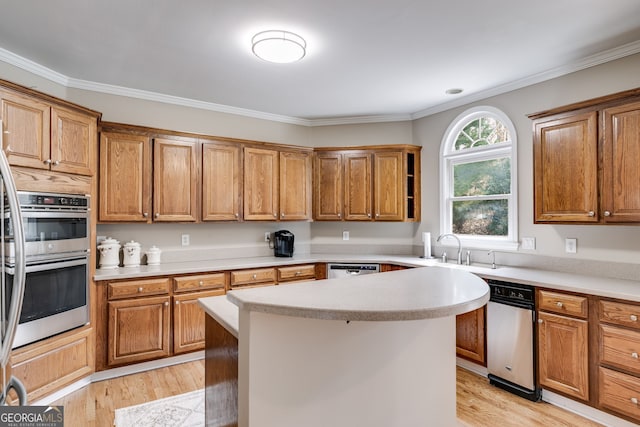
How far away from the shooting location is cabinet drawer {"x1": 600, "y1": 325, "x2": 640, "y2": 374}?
7.34 ft

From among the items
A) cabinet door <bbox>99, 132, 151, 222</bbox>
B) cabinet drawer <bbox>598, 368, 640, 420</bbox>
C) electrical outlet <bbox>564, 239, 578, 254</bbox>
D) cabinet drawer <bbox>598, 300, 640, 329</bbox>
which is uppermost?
cabinet door <bbox>99, 132, 151, 222</bbox>

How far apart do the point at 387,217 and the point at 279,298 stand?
9.87 feet

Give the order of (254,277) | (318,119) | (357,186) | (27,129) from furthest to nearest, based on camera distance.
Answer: (318,119) < (357,186) < (254,277) < (27,129)

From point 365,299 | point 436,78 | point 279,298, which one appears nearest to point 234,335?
point 279,298

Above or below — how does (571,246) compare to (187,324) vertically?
above

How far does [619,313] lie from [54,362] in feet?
13.0

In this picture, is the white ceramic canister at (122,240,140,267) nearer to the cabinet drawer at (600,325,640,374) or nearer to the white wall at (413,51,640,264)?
the white wall at (413,51,640,264)

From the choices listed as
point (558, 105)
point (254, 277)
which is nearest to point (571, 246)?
point (558, 105)

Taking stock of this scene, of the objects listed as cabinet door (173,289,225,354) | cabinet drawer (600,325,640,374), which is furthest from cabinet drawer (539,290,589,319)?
cabinet door (173,289,225,354)

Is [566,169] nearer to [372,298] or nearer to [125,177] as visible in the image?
[372,298]

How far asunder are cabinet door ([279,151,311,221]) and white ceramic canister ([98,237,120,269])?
68.1 inches

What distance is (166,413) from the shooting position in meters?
2.56

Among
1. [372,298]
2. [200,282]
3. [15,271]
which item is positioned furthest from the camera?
[200,282]

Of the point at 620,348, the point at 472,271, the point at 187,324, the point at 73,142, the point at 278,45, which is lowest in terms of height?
the point at 187,324
